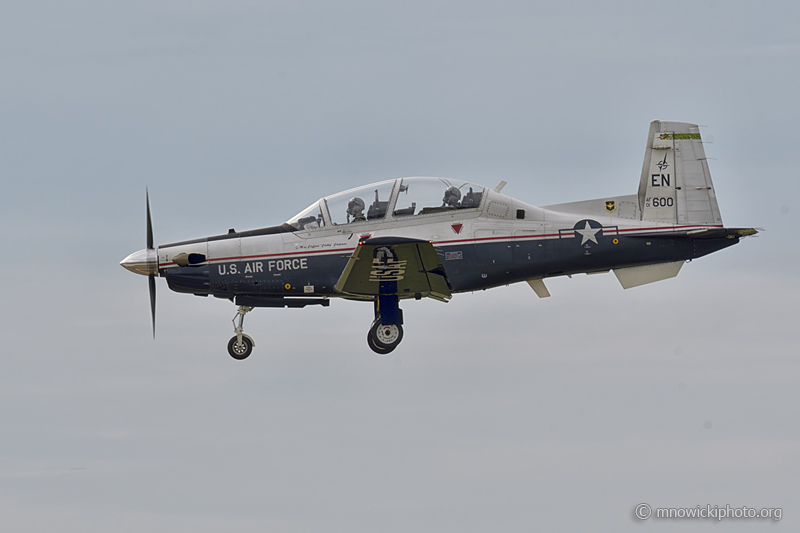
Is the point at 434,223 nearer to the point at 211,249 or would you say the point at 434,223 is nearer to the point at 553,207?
the point at 553,207

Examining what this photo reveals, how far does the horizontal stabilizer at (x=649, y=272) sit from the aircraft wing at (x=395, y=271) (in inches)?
147

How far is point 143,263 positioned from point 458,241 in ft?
21.7

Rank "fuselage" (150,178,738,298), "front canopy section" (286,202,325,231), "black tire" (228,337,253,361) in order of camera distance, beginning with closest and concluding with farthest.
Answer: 1. "fuselage" (150,178,738,298)
2. "front canopy section" (286,202,325,231)
3. "black tire" (228,337,253,361)

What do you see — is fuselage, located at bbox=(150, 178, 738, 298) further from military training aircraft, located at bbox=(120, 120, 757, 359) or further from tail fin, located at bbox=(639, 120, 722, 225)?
tail fin, located at bbox=(639, 120, 722, 225)

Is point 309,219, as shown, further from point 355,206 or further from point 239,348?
point 239,348

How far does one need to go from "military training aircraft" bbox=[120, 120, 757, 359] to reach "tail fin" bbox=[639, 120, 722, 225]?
0.02m

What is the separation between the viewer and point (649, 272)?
18625mm

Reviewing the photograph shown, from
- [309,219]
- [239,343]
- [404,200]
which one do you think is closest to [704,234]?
[404,200]

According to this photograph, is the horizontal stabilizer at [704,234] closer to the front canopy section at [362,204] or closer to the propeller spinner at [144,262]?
the front canopy section at [362,204]

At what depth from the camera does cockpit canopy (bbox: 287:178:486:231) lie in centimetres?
1825

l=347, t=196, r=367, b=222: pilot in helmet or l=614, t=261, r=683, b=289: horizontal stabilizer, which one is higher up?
l=347, t=196, r=367, b=222: pilot in helmet

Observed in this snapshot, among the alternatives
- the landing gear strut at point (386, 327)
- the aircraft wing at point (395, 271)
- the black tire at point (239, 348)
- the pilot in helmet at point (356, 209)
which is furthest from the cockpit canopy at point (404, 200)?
the black tire at point (239, 348)

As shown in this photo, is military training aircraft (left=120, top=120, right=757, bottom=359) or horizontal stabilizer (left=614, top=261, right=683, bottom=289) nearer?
military training aircraft (left=120, top=120, right=757, bottom=359)

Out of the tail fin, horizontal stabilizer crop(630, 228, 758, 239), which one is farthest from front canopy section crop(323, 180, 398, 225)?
the tail fin
